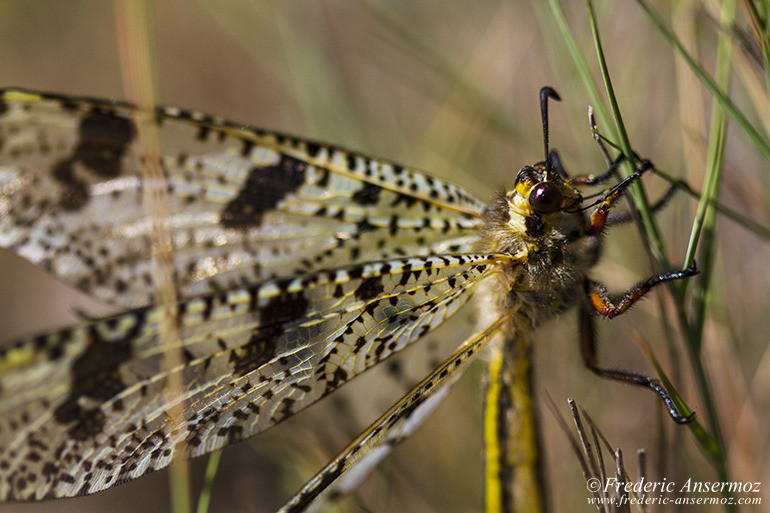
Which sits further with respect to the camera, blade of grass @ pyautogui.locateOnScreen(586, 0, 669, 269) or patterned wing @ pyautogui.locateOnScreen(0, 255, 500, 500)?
blade of grass @ pyautogui.locateOnScreen(586, 0, 669, 269)

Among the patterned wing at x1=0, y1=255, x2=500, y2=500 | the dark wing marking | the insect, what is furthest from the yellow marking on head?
the dark wing marking

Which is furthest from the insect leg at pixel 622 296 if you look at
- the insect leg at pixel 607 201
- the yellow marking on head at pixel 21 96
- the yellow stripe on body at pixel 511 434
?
the yellow marking on head at pixel 21 96

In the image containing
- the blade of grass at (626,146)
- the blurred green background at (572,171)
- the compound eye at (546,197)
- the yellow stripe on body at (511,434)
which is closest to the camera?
the blade of grass at (626,146)

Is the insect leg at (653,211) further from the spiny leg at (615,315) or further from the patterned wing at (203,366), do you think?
the patterned wing at (203,366)

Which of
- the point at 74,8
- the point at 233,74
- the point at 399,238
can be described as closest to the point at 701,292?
the point at 399,238

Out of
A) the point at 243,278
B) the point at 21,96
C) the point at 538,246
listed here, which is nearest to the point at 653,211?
the point at 538,246

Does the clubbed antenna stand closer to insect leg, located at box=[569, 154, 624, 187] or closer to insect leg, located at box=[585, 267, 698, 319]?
insect leg, located at box=[569, 154, 624, 187]

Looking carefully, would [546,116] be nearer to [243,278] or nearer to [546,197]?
[546,197]

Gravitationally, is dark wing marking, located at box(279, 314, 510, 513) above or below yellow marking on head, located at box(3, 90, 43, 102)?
below
